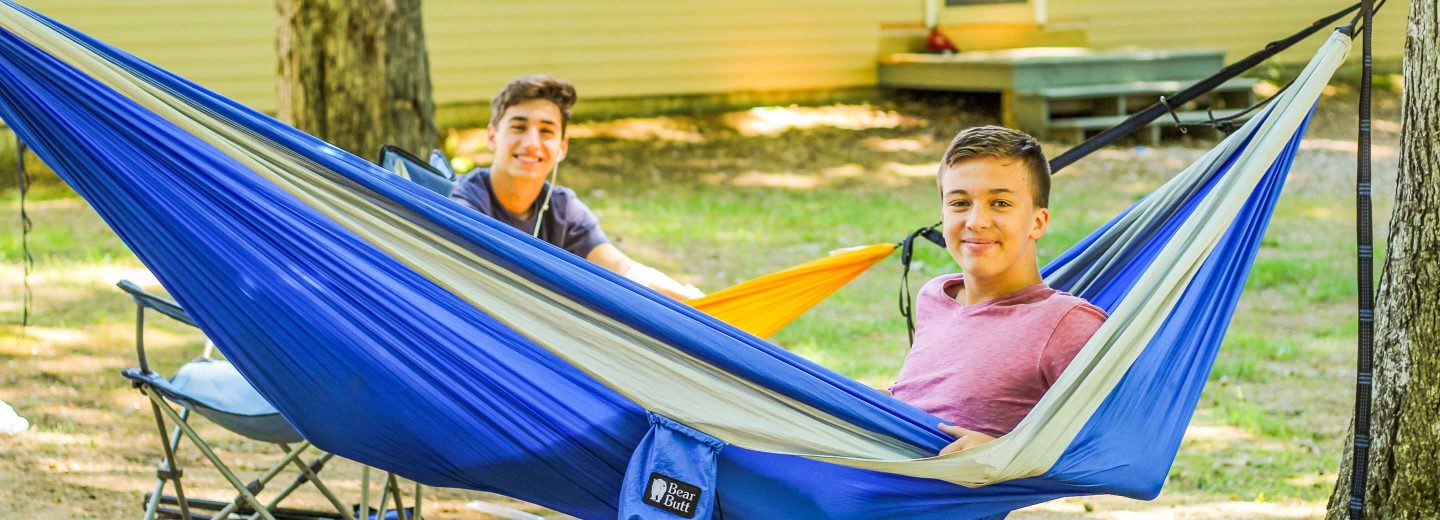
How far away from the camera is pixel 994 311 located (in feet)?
7.11

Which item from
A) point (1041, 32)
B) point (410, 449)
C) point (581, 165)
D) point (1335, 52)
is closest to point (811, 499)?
point (410, 449)

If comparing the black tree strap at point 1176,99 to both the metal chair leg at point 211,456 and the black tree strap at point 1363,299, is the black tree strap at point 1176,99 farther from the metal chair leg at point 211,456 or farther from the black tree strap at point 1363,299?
the metal chair leg at point 211,456

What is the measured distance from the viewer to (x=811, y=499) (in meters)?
2.02

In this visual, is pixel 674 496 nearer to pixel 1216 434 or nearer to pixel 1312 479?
pixel 1312 479

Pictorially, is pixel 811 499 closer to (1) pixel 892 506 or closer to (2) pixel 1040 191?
(1) pixel 892 506

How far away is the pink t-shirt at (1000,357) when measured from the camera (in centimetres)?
207

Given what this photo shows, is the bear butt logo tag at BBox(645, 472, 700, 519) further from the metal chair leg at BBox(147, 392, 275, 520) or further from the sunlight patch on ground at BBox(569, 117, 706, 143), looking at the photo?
the sunlight patch on ground at BBox(569, 117, 706, 143)

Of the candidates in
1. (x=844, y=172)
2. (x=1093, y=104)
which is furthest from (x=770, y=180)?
(x=1093, y=104)

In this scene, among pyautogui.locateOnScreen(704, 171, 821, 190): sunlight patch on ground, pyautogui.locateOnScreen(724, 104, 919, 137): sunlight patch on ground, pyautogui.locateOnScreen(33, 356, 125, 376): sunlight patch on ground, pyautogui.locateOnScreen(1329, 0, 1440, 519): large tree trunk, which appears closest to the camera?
pyautogui.locateOnScreen(1329, 0, 1440, 519): large tree trunk

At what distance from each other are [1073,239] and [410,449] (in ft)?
14.9

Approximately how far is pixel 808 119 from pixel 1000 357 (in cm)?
741

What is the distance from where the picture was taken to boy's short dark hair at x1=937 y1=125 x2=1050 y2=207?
2182 millimetres

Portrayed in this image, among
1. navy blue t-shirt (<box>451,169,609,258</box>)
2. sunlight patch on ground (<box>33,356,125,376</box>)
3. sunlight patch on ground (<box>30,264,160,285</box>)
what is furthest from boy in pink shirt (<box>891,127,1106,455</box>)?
sunlight patch on ground (<box>30,264,160,285</box>)

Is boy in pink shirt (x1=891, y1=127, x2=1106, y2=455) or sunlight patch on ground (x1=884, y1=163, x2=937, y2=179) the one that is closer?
boy in pink shirt (x1=891, y1=127, x2=1106, y2=455)
